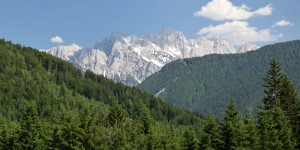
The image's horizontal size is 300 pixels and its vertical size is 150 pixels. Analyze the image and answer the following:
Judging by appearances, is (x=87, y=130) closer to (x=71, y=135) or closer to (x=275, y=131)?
(x=71, y=135)

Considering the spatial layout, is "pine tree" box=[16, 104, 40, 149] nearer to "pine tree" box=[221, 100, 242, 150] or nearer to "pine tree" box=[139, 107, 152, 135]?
"pine tree" box=[139, 107, 152, 135]

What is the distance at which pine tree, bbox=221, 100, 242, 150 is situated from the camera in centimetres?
6462

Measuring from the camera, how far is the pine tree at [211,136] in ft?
221

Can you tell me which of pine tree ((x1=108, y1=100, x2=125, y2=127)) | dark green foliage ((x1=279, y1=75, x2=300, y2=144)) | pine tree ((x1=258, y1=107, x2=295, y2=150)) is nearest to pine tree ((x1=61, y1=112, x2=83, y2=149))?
pine tree ((x1=108, y1=100, x2=125, y2=127))

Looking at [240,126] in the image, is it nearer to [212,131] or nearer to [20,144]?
[212,131]

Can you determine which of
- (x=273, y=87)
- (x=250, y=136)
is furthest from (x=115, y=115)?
(x=273, y=87)

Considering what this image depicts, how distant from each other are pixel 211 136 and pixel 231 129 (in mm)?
5707

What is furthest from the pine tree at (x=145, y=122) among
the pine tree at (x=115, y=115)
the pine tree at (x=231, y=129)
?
the pine tree at (x=231, y=129)

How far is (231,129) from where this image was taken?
213 ft

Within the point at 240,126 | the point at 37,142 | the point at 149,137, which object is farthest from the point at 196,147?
the point at 37,142

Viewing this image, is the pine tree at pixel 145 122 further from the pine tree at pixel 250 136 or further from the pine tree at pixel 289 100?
the pine tree at pixel 289 100

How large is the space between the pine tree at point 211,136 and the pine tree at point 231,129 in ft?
3.74

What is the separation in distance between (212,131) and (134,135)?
56.4ft

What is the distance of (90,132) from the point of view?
66.2m
